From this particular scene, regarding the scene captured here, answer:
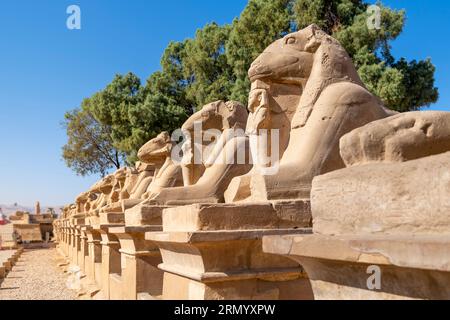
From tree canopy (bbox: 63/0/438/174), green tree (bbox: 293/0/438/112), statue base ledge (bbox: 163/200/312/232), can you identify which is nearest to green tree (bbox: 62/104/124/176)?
tree canopy (bbox: 63/0/438/174)

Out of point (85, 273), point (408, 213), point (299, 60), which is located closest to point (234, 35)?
point (85, 273)

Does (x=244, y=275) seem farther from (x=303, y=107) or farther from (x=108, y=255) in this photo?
(x=108, y=255)

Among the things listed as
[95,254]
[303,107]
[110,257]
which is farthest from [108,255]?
[303,107]

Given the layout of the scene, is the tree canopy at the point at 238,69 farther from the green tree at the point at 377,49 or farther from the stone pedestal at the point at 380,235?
the stone pedestal at the point at 380,235

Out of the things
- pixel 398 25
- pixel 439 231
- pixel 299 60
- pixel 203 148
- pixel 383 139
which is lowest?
pixel 439 231

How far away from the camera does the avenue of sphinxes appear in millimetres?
1487

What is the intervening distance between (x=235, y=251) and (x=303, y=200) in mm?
584

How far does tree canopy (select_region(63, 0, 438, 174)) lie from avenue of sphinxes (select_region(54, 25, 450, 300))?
8179mm

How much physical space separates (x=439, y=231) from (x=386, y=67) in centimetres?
1221

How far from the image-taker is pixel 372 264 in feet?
4.81

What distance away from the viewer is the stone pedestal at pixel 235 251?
2945 mm

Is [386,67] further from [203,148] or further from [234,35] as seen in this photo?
[203,148]

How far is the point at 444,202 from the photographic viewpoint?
142 cm
